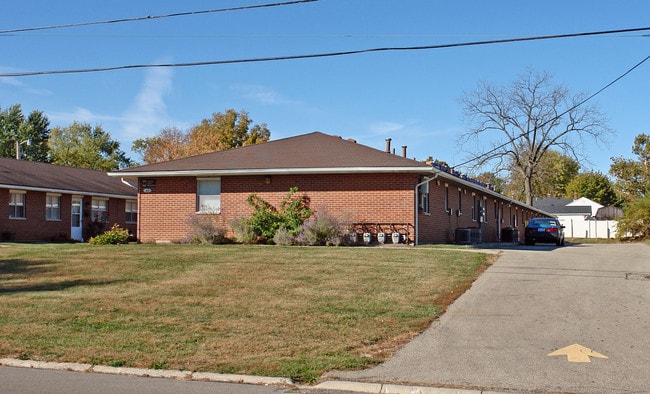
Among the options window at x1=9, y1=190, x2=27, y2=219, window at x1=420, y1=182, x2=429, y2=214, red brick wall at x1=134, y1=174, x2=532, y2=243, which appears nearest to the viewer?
red brick wall at x1=134, y1=174, x2=532, y2=243

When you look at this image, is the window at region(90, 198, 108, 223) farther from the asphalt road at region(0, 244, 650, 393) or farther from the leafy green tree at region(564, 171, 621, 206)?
the leafy green tree at region(564, 171, 621, 206)

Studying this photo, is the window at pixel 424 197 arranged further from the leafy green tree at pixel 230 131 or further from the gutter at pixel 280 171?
the leafy green tree at pixel 230 131

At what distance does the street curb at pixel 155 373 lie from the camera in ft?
24.9

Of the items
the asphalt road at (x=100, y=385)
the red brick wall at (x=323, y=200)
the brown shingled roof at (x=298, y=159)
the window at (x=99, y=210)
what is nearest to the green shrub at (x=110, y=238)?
the red brick wall at (x=323, y=200)

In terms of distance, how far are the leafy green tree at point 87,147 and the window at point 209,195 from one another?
45.2m

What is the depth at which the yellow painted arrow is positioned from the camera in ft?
26.9

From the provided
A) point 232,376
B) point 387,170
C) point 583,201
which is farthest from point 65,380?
point 583,201

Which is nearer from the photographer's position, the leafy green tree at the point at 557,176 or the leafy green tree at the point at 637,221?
the leafy green tree at the point at 637,221

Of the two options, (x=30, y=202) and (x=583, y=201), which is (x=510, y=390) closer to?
(x=30, y=202)

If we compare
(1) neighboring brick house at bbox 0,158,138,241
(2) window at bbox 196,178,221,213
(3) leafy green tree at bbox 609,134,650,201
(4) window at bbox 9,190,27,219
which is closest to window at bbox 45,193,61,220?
(1) neighboring brick house at bbox 0,158,138,241

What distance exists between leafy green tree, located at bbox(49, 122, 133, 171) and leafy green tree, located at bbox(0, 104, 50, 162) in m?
1.47

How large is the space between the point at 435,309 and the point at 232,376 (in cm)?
445

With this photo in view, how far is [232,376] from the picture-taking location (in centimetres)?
775

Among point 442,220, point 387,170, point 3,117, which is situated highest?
point 3,117
